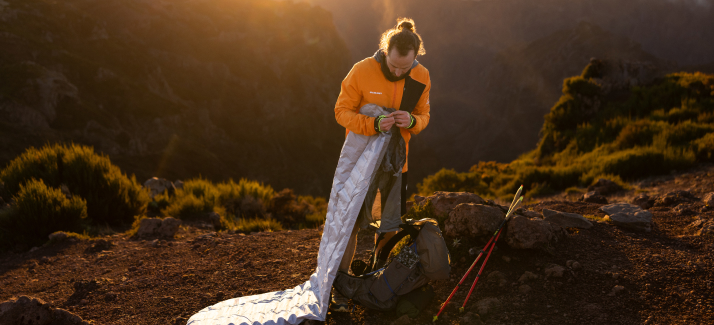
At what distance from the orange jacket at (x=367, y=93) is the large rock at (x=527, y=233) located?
1274 mm

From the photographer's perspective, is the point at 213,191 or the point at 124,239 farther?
the point at 213,191

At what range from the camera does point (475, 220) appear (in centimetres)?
294

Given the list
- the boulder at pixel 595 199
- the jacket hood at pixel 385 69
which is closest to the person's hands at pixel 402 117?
the jacket hood at pixel 385 69

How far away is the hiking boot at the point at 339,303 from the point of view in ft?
8.22

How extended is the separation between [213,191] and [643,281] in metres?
6.83

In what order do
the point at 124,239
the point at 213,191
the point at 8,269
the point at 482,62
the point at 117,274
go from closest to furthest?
the point at 117,274 < the point at 8,269 < the point at 124,239 < the point at 213,191 < the point at 482,62

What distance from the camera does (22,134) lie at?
2691 centimetres

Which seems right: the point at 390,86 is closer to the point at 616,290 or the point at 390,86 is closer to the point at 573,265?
the point at 573,265

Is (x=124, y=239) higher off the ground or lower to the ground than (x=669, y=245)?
lower

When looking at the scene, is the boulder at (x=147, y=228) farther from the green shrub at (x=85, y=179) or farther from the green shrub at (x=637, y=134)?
the green shrub at (x=637, y=134)

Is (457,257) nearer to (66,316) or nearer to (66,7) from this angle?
(66,316)

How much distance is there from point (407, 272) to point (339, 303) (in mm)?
569

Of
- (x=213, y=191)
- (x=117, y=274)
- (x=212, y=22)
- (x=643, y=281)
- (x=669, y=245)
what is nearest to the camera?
(x=643, y=281)

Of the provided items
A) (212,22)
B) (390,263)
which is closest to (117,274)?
(390,263)
